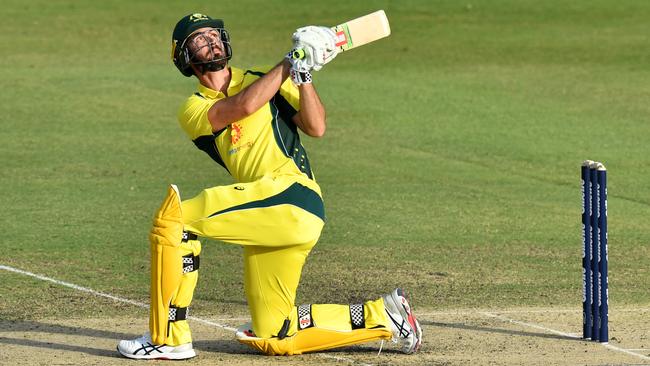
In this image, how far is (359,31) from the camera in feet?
25.5

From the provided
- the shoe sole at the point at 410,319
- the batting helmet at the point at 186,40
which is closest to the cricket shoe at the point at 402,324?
the shoe sole at the point at 410,319

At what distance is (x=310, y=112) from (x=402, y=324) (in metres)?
1.42

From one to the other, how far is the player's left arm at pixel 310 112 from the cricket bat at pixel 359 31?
0.31m

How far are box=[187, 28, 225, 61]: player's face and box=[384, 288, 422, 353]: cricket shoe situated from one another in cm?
184

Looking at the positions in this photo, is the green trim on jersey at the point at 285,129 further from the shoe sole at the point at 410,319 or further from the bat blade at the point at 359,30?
the shoe sole at the point at 410,319

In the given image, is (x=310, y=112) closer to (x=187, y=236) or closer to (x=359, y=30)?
(x=359, y=30)

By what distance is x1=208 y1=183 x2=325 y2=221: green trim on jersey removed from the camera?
25.4ft

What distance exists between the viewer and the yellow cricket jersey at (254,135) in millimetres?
7926

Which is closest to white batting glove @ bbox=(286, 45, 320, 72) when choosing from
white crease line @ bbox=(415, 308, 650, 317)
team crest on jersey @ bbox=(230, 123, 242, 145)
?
team crest on jersey @ bbox=(230, 123, 242, 145)

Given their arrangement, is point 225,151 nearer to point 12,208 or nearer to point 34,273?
point 34,273

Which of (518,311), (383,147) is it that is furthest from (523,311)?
(383,147)

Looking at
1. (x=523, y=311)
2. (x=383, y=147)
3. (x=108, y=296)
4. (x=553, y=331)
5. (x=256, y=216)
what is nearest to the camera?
(x=256, y=216)

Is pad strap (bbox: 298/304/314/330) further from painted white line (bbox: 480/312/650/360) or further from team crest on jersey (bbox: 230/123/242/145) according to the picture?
painted white line (bbox: 480/312/650/360)

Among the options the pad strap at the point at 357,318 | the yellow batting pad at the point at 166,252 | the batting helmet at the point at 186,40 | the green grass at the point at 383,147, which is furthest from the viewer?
the green grass at the point at 383,147
